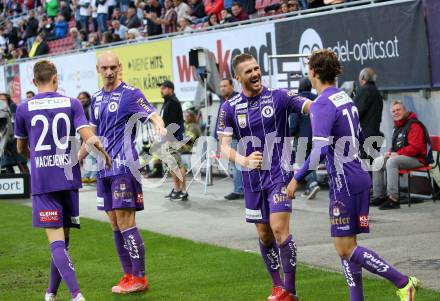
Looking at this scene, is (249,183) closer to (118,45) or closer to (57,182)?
(57,182)

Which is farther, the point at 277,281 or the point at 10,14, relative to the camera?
the point at 10,14

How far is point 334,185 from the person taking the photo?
281 inches

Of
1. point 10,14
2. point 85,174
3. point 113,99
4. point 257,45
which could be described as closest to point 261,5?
point 257,45

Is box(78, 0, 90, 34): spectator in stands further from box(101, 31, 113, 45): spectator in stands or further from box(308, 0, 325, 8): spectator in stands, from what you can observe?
→ box(308, 0, 325, 8): spectator in stands

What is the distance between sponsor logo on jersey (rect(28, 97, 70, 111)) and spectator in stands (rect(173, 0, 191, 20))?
54.0ft

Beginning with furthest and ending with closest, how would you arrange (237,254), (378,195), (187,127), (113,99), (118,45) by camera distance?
1. (118,45)
2. (187,127)
3. (378,195)
4. (237,254)
5. (113,99)

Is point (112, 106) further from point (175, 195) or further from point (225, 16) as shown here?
point (225, 16)

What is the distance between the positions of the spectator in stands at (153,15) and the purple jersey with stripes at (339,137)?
1845 centimetres

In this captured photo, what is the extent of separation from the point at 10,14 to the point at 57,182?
36.2 meters

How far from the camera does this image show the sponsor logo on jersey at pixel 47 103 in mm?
8172

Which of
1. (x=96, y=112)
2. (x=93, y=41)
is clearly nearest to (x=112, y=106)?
(x=96, y=112)

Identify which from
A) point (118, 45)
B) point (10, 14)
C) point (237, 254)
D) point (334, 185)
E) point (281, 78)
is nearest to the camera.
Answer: point (334, 185)

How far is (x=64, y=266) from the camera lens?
813 centimetres

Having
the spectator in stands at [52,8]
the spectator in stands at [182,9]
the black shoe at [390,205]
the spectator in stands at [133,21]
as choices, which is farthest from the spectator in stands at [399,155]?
the spectator in stands at [52,8]
